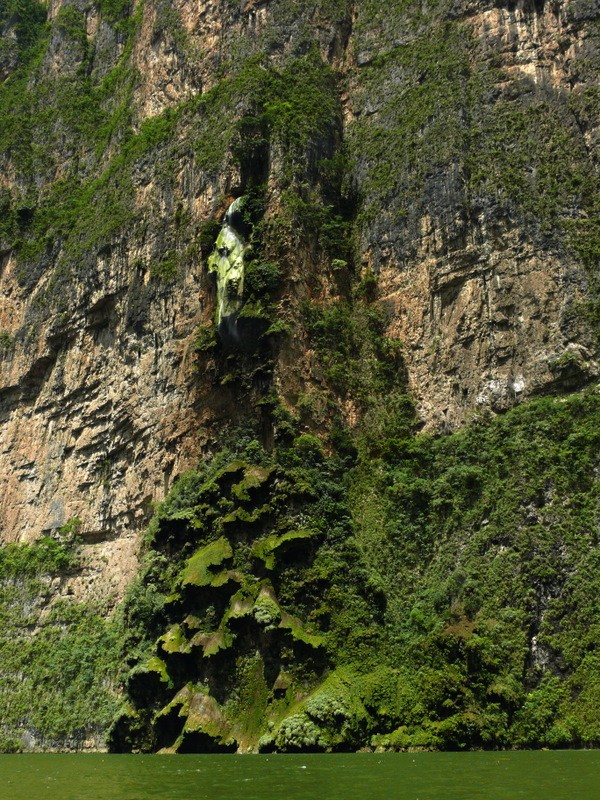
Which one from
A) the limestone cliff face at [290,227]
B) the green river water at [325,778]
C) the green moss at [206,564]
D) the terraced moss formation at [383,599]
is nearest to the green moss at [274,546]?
the terraced moss formation at [383,599]

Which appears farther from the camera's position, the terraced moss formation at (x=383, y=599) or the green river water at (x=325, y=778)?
the terraced moss formation at (x=383, y=599)

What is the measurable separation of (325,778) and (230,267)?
2570cm

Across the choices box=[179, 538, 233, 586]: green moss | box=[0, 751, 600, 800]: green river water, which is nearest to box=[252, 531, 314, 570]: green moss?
box=[179, 538, 233, 586]: green moss

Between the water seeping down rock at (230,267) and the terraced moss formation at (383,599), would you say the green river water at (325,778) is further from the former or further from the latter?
the water seeping down rock at (230,267)

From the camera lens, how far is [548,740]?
25.2m

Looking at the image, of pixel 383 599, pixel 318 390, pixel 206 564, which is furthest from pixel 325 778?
pixel 318 390

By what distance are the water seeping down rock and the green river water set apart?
18.5m

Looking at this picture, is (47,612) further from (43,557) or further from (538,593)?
(538,593)

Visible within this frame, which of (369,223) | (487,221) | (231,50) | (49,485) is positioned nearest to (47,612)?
(49,485)

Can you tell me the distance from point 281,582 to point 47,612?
51.5ft

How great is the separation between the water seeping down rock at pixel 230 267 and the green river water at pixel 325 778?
18540mm

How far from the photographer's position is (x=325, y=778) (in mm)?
17156

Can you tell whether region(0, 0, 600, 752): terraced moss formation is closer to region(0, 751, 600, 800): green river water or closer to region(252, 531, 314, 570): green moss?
region(252, 531, 314, 570): green moss

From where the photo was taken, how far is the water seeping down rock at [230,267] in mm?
38375
